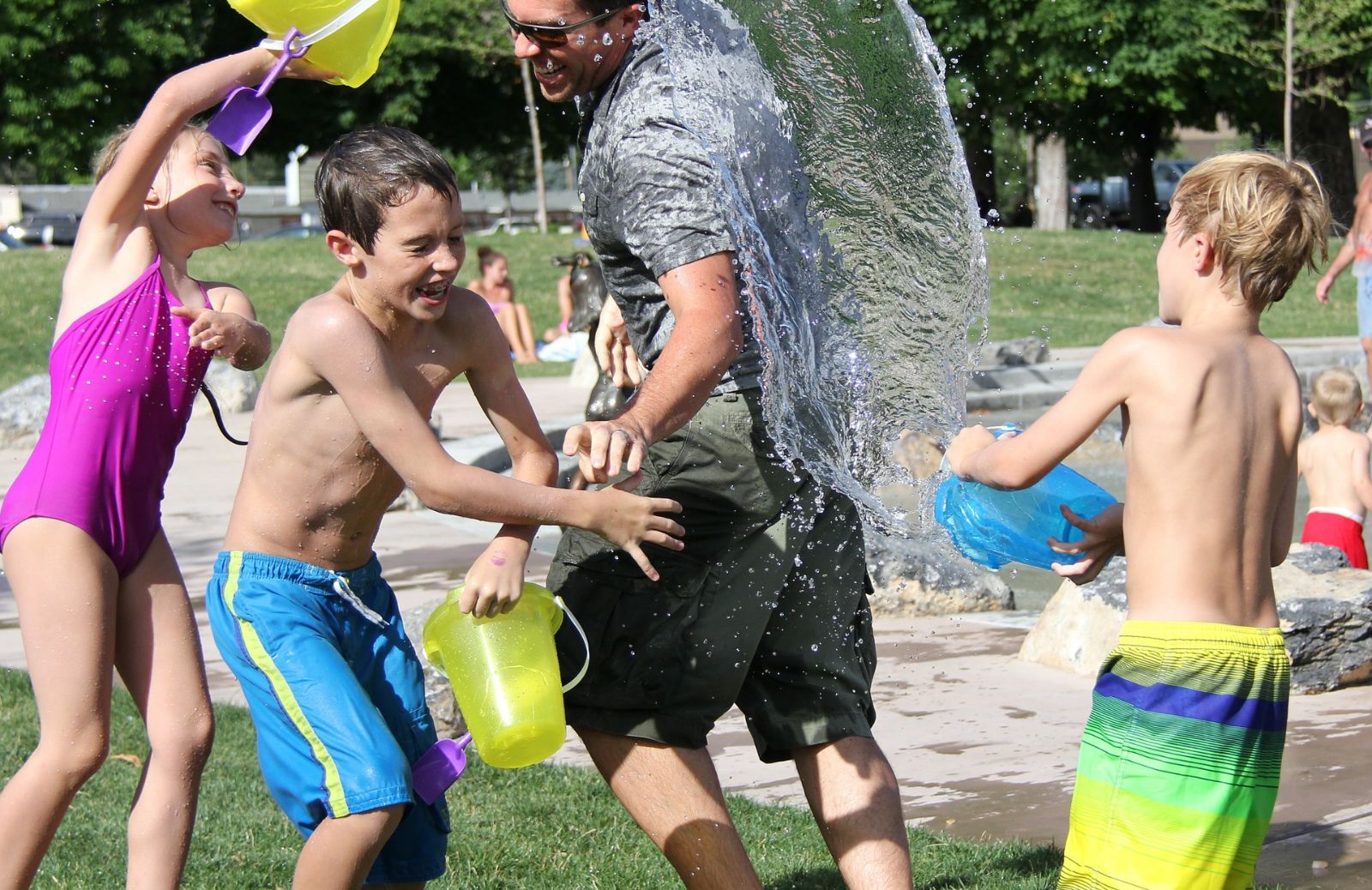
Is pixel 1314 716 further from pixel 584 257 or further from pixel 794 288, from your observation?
pixel 584 257

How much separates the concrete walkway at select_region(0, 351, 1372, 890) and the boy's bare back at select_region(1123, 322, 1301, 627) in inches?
46.8

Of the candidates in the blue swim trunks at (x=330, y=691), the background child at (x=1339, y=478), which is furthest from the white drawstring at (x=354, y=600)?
the background child at (x=1339, y=478)

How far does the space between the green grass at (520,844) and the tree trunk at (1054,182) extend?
3219 centimetres

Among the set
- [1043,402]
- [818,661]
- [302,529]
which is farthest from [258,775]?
[1043,402]

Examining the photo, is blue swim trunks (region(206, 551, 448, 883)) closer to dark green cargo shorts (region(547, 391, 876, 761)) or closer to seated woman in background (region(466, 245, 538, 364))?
dark green cargo shorts (region(547, 391, 876, 761))

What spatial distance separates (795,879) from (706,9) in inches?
78.1

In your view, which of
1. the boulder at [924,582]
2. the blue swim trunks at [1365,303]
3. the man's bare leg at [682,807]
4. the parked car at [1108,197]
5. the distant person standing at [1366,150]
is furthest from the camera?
the parked car at [1108,197]

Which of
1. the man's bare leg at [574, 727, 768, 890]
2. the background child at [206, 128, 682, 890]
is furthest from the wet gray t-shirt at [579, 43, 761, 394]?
the man's bare leg at [574, 727, 768, 890]

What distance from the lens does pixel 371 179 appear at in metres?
2.98

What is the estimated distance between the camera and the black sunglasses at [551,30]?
3.03m

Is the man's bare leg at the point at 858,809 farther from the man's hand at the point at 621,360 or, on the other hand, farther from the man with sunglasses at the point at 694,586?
the man's hand at the point at 621,360

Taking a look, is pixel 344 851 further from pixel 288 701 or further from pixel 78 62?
pixel 78 62

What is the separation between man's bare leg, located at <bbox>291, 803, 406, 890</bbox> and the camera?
2.84 meters

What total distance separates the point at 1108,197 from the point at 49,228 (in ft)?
104
